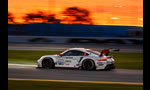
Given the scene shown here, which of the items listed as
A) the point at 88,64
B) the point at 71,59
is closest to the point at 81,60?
the point at 88,64

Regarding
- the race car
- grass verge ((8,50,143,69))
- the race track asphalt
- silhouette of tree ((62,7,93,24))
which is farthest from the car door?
silhouette of tree ((62,7,93,24))

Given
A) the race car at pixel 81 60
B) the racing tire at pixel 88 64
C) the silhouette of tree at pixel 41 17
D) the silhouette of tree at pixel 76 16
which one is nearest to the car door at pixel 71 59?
the race car at pixel 81 60

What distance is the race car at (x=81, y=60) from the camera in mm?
13070

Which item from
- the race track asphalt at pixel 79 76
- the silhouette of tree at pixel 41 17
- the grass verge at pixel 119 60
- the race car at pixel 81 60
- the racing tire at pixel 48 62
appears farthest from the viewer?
the silhouette of tree at pixel 41 17

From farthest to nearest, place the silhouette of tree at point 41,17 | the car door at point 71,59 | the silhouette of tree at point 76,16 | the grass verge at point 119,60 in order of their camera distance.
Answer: the silhouette of tree at point 41,17, the silhouette of tree at point 76,16, the grass verge at point 119,60, the car door at point 71,59

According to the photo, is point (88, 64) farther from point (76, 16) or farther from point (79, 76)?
point (76, 16)

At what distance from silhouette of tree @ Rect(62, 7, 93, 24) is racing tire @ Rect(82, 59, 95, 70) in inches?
903

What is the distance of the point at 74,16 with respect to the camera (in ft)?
123

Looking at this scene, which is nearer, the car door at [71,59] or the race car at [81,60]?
the race car at [81,60]

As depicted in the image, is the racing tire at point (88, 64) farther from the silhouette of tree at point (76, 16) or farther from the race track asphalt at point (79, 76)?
the silhouette of tree at point (76, 16)

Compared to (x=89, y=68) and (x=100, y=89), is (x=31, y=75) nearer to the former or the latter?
(x=89, y=68)

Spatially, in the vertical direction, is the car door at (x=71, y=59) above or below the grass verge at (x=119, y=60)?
above

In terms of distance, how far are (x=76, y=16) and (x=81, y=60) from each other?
86.7ft
